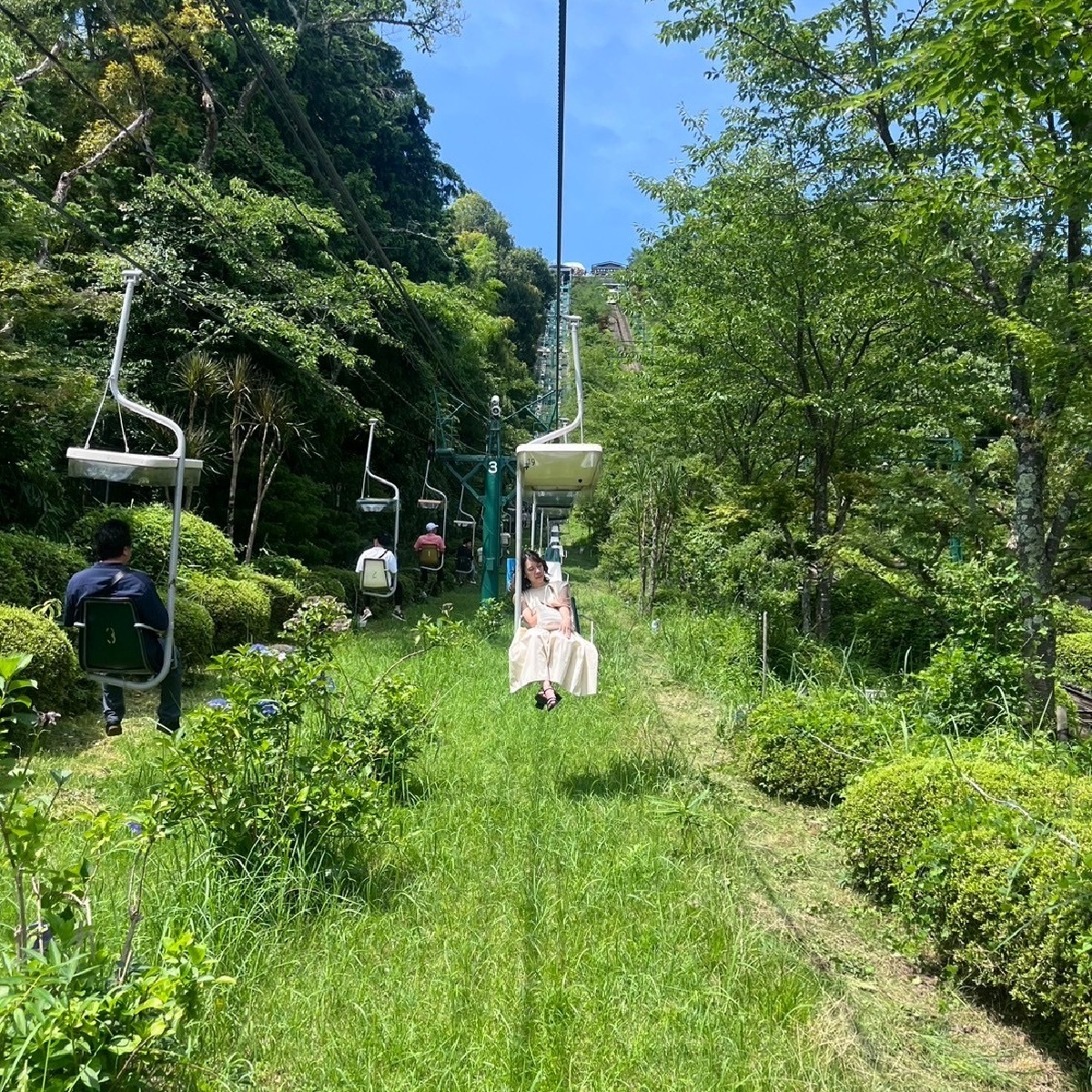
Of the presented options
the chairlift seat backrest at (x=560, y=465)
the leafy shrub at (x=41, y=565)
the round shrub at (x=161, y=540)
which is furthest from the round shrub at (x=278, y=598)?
the chairlift seat backrest at (x=560, y=465)

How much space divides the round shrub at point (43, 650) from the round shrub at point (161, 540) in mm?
2133

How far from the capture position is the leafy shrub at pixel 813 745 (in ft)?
17.4

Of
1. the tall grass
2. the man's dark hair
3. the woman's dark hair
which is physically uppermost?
the man's dark hair

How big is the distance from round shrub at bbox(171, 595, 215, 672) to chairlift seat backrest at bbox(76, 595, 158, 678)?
255cm

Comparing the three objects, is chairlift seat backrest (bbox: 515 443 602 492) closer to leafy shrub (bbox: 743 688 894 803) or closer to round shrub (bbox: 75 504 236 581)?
leafy shrub (bbox: 743 688 894 803)


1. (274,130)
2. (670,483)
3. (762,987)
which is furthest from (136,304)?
(762,987)

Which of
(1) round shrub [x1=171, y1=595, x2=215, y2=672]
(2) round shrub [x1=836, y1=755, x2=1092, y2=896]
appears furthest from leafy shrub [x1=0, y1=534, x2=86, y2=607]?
(2) round shrub [x1=836, y1=755, x2=1092, y2=896]

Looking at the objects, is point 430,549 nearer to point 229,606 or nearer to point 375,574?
point 375,574

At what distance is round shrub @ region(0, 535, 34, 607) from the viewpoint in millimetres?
6188

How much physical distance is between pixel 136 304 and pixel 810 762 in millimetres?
11441

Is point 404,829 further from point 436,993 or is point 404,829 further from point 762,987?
point 762,987

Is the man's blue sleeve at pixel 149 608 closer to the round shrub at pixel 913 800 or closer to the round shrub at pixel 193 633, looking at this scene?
the round shrub at pixel 193 633

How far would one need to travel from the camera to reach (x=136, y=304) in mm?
12094

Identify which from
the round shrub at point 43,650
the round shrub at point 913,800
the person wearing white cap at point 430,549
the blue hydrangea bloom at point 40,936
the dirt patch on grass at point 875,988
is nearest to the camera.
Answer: the blue hydrangea bloom at point 40,936
